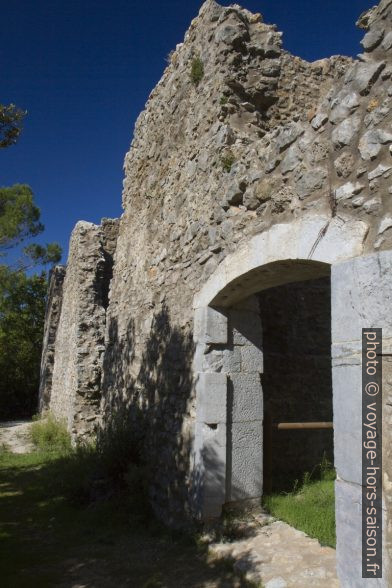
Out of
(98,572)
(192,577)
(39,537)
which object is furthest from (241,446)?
(39,537)

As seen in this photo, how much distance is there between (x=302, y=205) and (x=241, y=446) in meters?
2.29

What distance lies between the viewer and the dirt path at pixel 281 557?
3102mm

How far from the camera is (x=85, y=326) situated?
9633 mm

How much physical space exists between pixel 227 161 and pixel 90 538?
3.87 meters

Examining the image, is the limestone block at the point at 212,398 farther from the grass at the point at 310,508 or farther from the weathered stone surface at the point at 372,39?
the weathered stone surface at the point at 372,39

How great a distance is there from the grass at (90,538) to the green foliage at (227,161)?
3.38 meters

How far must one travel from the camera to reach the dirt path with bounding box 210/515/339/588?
10.2ft

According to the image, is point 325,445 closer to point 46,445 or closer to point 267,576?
point 267,576

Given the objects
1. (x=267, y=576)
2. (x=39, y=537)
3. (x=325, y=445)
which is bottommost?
(x=39, y=537)

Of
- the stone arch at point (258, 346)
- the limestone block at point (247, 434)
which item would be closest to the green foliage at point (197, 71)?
the stone arch at point (258, 346)

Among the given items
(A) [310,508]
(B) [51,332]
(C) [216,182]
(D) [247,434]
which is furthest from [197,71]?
(B) [51,332]

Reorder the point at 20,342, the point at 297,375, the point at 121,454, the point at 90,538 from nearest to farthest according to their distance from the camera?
the point at 90,538
the point at 121,454
the point at 297,375
the point at 20,342

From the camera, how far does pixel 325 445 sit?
608 centimetres

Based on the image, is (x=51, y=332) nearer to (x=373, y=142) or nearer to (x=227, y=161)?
(x=227, y=161)
